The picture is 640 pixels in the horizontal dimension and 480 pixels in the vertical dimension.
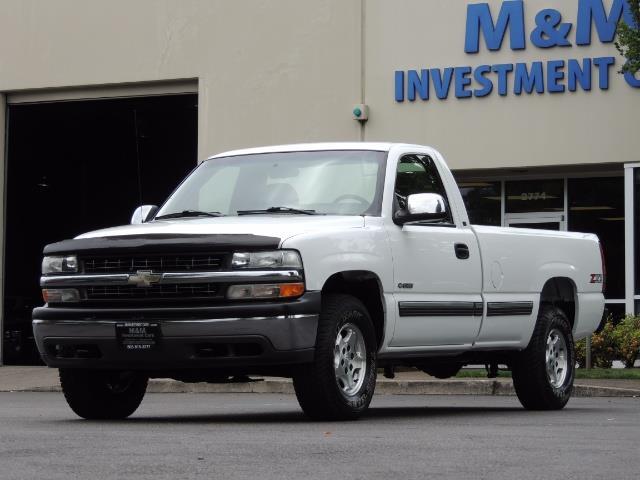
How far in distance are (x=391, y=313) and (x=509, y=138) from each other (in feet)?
42.0

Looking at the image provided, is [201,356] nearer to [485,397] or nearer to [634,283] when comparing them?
[485,397]

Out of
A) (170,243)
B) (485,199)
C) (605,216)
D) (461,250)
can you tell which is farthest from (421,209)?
(485,199)

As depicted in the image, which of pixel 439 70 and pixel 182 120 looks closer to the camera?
pixel 439 70

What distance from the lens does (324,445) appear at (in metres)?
8.41

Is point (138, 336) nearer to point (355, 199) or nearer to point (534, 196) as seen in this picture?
point (355, 199)

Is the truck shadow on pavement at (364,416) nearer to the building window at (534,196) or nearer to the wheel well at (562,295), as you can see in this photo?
the wheel well at (562,295)

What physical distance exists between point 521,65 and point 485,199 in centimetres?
249

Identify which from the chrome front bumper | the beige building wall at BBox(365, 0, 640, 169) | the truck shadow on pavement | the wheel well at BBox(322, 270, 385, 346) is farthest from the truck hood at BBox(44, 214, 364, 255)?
the beige building wall at BBox(365, 0, 640, 169)

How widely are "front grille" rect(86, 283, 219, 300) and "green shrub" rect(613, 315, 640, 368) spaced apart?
498 inches

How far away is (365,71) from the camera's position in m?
24.3

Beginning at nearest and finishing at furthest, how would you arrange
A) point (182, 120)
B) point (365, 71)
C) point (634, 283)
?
point (634, 283), point (365, 71), point (182, 120)

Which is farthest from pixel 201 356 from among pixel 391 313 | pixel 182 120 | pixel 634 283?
pixel 182 120

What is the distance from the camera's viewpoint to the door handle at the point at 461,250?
11.7 metres

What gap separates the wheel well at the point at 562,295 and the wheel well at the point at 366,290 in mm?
2429
